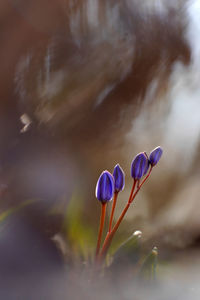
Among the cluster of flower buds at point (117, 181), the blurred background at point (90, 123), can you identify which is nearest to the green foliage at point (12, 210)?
the blurred background at point (90, 123)

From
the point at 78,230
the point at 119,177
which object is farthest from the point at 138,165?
the point at 78,230

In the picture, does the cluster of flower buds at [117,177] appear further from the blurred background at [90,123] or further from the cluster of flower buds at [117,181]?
the blurred background at [90,123]

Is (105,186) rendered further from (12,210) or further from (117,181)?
(12,210)

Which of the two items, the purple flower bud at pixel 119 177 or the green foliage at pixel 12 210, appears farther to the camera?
the green foliage at pixel 12 210

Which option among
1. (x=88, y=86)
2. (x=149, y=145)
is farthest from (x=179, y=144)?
(x=88, y=86)

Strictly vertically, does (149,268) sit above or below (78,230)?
below

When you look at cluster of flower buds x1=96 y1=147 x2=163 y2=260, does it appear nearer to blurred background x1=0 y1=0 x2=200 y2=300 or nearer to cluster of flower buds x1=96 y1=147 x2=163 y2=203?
cluster of flower buds x1=96 y1=147 x2=163 y2=203

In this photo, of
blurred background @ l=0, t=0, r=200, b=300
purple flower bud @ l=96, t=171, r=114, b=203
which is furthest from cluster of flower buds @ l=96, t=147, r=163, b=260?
blurred background @ l=0, t=0, r=200, b=300
